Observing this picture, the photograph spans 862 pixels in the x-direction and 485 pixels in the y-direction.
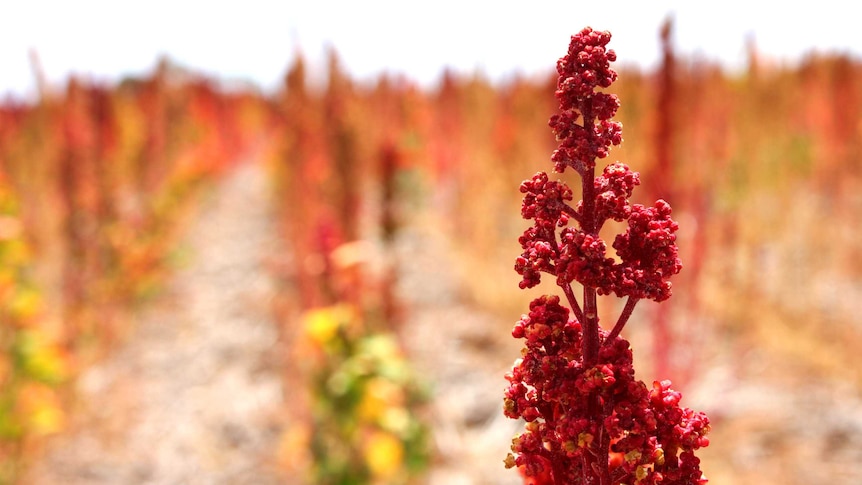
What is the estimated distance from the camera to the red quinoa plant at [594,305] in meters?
0.49

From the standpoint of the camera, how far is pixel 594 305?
1.66ft

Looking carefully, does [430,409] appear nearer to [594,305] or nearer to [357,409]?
[357,409]

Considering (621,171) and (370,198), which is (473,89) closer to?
(370,198)

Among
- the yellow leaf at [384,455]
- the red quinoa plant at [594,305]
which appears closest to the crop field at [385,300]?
the yellow leaf at [384,455]

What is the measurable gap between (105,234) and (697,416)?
441 centimetres

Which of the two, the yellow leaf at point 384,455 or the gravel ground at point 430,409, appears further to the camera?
the gravel ground at point 430,409

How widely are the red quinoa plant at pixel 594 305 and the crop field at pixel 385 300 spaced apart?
24 centimetres

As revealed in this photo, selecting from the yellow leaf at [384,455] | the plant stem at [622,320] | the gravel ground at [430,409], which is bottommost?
the plant stem at [622,320]

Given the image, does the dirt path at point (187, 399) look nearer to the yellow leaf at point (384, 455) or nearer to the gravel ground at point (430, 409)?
the gravel ground at point (430, 409)

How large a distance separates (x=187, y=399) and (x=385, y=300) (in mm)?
1357

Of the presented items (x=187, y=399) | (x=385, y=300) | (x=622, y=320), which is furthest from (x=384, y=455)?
(x=622, y=320)

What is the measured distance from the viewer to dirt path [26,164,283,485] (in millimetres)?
2947

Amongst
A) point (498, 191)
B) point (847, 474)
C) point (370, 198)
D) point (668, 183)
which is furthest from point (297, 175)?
point (370, 198)

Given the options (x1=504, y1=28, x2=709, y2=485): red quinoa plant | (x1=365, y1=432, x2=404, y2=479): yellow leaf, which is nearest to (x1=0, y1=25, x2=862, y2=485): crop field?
(x1=365, y1=432, x2=404, y2=479): yellow leaf
